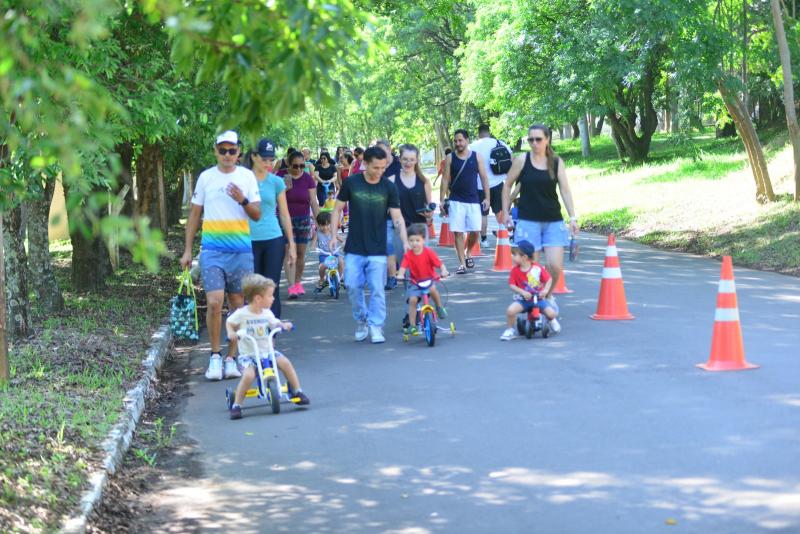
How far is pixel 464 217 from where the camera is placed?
1669cm

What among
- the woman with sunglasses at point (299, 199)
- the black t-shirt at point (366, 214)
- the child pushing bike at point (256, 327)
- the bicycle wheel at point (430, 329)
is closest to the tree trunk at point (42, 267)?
the woman with sunglasses at point (299, 199)

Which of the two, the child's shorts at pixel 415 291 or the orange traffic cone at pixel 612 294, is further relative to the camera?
the orange traffic cone at pixel 612 294

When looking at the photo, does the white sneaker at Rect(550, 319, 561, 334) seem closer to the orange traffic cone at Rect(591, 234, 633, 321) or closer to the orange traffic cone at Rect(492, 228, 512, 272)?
the orange traffic cone at Rect(591, 234, 633, 321)

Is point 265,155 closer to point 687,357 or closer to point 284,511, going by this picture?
point 687,357

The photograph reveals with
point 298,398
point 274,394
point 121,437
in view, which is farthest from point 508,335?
point 121,437

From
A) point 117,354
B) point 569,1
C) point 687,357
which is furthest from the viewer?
→ point 569,1

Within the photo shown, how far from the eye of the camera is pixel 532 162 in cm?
1183

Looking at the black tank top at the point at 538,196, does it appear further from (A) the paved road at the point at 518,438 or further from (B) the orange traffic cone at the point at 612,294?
(A) the paved road at the point at 518,438

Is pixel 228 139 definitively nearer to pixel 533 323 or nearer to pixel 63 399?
pixel 63 399

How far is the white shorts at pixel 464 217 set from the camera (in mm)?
16641

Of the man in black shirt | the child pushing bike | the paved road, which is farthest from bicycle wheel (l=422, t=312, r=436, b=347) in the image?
the child pushing bike

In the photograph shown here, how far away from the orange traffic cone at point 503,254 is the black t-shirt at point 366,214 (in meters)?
5.90

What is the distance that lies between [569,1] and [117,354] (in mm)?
20590

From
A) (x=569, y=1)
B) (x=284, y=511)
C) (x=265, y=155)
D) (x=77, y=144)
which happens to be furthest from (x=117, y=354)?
(x=569, y=1)
